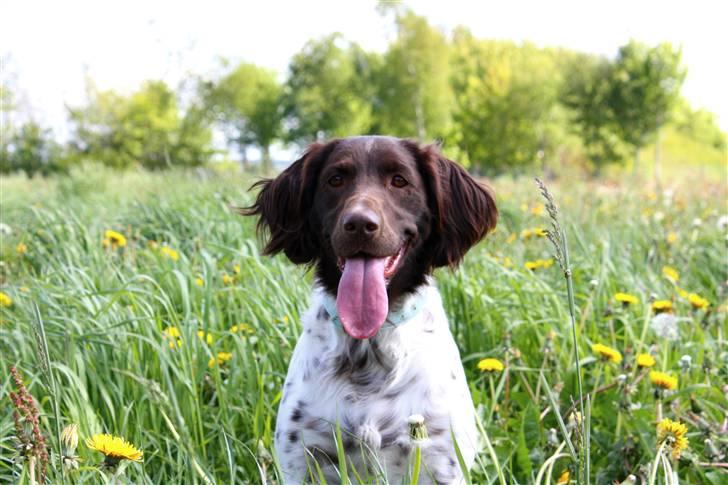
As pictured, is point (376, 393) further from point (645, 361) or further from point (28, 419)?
point (28, 419)

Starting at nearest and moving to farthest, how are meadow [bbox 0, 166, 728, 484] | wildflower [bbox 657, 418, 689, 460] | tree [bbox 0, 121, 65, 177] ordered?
wildflower [bbox 657, 418, 689, 460]
meadow [bbox 0, 166, 728, 484]
tree [bbox 0, 121, 65, 177]

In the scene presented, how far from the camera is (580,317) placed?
11.3ft

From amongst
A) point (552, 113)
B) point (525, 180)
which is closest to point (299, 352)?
point (525, 180)

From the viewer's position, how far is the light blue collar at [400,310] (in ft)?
7.55

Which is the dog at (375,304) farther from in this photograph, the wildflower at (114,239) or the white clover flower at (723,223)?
the white clover flower at (723,223)

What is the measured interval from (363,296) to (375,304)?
0.15 ft

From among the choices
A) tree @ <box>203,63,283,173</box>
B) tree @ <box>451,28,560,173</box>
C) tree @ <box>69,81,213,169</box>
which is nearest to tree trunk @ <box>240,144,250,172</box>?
tree @ <box>203,63,283,173</box>

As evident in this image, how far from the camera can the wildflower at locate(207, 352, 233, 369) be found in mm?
2762

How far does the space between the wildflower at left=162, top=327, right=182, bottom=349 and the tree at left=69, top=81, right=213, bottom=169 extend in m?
28.9

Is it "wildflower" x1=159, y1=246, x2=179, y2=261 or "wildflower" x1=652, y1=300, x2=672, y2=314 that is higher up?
"wildflower" x1=159, y1=246, x2=179, y2=261

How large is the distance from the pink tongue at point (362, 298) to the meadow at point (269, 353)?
1.50 feet

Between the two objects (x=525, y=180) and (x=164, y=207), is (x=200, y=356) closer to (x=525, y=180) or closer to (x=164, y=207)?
(x=164, y=207)

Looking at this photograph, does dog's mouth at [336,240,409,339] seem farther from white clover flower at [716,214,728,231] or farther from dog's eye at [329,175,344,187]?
white clover flower at [716,214,728,231]

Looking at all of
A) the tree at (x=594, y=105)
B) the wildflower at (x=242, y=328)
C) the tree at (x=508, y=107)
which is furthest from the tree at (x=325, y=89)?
the wildflower at (x=242, y=328)
